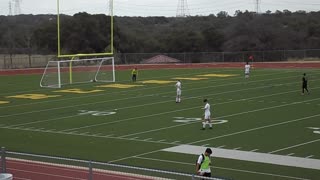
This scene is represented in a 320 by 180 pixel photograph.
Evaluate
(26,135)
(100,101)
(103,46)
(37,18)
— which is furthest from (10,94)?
(37,18)

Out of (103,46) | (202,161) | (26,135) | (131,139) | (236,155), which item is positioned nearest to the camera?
(202,161)

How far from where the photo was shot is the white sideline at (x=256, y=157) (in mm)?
15336

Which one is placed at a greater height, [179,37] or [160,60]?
[179,37]

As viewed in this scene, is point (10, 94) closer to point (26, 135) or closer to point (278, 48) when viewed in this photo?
point (26, 135)

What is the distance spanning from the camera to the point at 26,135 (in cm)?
2144

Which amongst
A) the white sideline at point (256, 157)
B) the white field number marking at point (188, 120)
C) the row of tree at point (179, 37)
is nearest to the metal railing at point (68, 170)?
the white sideline at point (256, 157)

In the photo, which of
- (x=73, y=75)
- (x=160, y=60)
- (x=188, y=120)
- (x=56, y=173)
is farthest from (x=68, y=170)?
(x=160, y=60)

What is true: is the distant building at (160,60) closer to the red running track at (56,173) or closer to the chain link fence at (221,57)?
the chain link fence at (221,57)

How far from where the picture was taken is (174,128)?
72.4 ft

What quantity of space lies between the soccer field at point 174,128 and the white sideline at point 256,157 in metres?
0.03

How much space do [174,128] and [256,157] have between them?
6.16 meters

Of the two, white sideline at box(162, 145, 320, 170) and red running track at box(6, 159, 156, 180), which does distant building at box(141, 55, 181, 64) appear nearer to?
white sideline at box(162, 145, 320, 170)

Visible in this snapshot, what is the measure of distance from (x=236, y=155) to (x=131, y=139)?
451cm

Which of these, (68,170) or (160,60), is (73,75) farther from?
(68,170)
